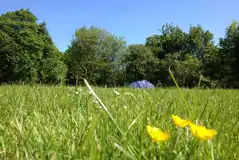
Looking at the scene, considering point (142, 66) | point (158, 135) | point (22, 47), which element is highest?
point (22, 47)

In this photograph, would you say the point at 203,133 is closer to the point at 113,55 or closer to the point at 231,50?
the point at 231,50

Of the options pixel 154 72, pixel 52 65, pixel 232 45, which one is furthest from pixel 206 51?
pixel 52 65

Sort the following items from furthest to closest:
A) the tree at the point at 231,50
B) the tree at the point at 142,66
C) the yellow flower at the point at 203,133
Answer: the tree at the point at 142,66 → the tree at the point at 231,50 → the yellow flower at the point at 203,133

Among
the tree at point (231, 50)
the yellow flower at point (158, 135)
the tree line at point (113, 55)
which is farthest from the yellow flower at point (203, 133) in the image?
the tree at point (231, 50)

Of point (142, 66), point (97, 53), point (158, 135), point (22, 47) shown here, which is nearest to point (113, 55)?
point (97, 53)

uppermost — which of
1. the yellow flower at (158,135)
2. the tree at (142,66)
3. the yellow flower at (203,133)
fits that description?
the tree at (142,66)

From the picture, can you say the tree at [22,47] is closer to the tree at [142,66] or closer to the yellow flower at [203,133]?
the tree at [142,66]

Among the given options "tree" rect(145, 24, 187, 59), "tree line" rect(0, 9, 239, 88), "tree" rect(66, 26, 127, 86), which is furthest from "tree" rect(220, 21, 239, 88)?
"tree" rect(66, 26, 127, 86)

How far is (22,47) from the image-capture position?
31953mm

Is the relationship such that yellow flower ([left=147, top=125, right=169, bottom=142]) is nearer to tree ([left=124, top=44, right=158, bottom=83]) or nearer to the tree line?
the tree line

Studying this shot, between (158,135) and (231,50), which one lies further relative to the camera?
(231,50)

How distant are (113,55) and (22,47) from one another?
1341 centimetres

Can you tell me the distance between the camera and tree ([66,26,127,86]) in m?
36.9

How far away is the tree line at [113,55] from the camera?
30328mm
